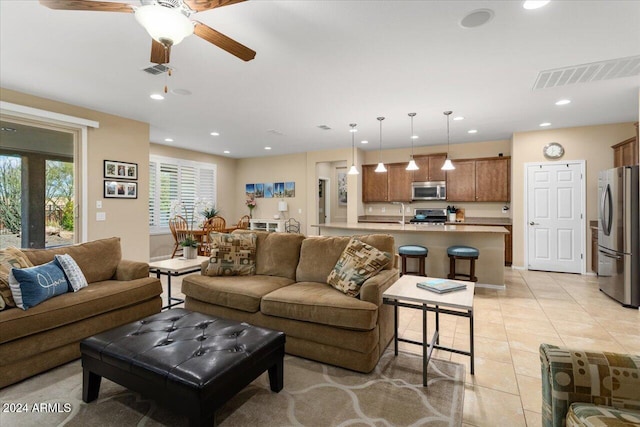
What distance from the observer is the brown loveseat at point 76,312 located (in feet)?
6.93

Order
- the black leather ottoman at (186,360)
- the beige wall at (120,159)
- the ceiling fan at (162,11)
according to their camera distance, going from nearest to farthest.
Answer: the black leather ottoman at (186,360)
the ceiling fan at (162,11)
the beige wall at (120,159)

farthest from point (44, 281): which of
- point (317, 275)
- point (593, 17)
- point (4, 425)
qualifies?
point (593, 17)

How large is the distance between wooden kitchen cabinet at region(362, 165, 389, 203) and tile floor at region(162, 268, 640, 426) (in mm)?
3447

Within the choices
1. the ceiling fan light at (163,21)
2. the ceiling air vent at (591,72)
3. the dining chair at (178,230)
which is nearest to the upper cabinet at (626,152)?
the ceiling air vent at (591,72)

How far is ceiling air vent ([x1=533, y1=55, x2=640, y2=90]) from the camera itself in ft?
9.83

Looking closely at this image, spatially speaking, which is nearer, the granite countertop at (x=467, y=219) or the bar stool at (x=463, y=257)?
the bar stool at (x=463, y=257)

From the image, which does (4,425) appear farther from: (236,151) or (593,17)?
(236,151)

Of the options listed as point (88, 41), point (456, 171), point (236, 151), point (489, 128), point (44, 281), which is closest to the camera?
point (44, 281)

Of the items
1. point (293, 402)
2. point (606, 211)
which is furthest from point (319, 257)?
point (606, 211)

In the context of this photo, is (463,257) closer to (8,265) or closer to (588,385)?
(588,385)

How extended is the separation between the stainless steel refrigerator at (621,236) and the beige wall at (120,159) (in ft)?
22.5

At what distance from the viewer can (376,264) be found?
2631 millimetres

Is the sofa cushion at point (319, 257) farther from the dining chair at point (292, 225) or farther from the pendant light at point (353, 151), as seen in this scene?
the dining chair at point (292, 225)

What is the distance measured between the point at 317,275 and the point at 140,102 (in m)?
3.37
